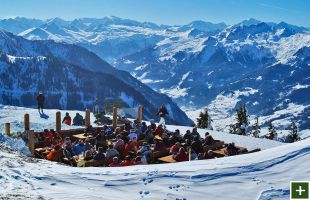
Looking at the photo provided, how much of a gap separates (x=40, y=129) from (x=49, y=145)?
6767mm

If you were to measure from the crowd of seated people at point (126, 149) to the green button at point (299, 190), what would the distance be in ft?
23.0

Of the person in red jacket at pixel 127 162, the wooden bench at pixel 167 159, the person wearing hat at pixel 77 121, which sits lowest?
the wooden bench at pixel 167 159

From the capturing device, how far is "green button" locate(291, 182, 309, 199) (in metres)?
10.0

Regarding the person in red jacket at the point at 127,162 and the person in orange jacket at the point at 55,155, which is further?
the person in orange jacket at the point at 55,155

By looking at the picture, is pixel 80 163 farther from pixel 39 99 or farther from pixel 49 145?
pixel 39 99

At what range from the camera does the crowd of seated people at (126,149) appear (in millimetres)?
17477

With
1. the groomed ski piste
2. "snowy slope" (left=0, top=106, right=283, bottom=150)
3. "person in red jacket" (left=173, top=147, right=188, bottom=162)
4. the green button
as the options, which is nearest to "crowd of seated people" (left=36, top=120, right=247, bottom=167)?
"person in red jacket" (left=173, top=147, right=188, bottom=162)

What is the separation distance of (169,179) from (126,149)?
8.01m

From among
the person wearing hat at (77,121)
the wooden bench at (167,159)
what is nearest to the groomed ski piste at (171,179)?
the wooden bench at (167,159)

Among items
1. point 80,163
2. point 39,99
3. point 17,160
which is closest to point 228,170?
point 17,160

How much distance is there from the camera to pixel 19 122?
2933 centimetres

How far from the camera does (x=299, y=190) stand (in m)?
10.3

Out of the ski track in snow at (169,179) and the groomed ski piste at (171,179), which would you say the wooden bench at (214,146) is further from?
the ski track in snow at (169,179)

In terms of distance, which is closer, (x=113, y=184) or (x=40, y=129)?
(x=113, y=184)
